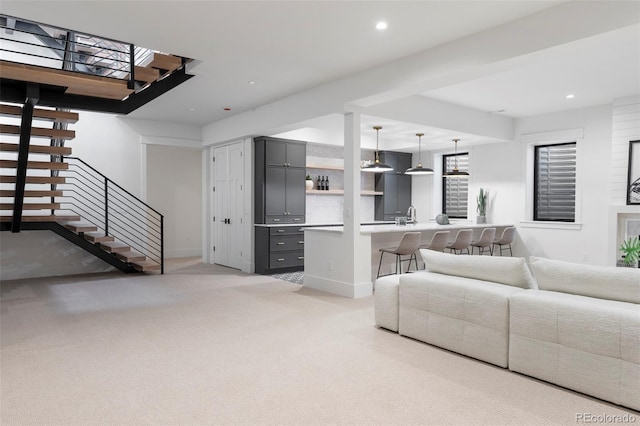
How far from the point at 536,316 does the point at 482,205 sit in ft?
19.3

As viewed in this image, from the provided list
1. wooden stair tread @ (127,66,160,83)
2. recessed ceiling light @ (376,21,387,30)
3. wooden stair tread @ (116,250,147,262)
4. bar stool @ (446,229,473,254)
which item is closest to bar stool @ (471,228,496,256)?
bar stool @ (446,229,473,254)

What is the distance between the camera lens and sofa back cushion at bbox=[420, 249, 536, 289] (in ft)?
10.5

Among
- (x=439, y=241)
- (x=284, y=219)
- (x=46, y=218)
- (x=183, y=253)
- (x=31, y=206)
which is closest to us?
(x=31, y=206)

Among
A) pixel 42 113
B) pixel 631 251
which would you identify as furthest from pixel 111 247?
pixel 631 251

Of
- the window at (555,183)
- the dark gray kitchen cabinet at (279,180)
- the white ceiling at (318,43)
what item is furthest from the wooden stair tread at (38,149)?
the window at (555,183)

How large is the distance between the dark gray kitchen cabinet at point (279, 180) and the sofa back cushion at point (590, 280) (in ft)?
16.2

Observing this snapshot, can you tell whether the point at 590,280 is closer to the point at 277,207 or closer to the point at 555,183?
the point at 277,207

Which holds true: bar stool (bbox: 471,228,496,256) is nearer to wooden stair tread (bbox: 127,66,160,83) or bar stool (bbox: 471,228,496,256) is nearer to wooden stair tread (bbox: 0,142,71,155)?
wooden stair tread (bbox: 127,66,160,83)

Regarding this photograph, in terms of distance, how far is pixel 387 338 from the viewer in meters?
3.73

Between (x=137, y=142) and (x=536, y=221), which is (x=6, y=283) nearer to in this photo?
(x=137, y=142)

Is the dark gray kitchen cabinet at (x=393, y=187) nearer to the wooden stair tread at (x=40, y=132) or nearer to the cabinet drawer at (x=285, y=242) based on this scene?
the cabinet drawer at (x=285, y=242)

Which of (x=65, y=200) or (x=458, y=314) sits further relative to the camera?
(x=65, y=200)

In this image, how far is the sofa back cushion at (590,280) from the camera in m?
2.70

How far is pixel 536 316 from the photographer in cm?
282
